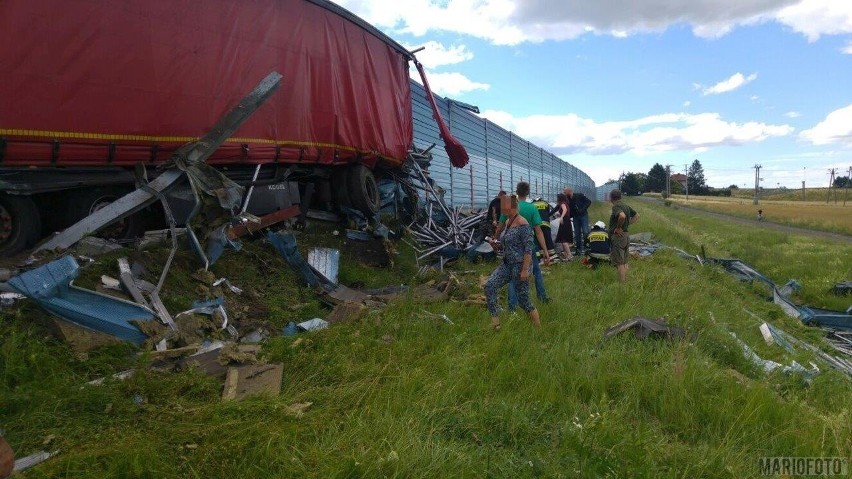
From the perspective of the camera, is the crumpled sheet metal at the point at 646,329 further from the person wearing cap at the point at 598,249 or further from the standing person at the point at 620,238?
the person wearing cap at the point at 598,249

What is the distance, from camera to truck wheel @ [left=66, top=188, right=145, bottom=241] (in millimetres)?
5270

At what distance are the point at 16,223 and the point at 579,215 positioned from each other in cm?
983

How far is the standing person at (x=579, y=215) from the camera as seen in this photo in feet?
37.6

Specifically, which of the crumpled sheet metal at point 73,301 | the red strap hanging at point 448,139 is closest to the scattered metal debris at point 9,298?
the crumpled sheet metal at point 73,301

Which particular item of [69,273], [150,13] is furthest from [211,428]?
[150,13]

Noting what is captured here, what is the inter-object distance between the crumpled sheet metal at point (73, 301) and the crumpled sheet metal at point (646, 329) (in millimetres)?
4173

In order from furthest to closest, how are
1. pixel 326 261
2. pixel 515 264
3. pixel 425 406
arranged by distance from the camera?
pixel 326 261 < pixel 515 264 < pixel 425 406

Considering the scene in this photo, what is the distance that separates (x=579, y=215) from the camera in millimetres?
11508

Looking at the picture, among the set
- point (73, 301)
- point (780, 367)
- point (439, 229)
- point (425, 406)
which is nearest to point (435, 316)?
point (425, 406)

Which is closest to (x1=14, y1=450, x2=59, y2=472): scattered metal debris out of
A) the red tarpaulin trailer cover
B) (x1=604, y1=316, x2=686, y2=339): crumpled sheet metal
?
the red tarpaulin trailer cover

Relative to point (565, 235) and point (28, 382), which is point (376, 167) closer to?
point (565, 235)

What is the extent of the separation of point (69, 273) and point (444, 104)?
35.4 ft

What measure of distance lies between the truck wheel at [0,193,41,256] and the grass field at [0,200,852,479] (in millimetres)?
824

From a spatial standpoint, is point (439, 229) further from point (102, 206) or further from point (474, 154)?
point (102, 206)
